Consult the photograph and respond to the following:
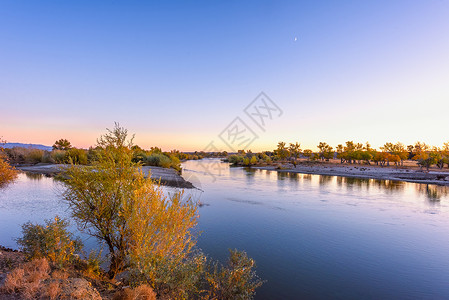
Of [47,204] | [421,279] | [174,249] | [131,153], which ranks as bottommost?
[421,279]

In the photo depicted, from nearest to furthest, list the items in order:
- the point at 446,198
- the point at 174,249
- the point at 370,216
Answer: the point at 174,249
the point at 370,216
the point at 446,198

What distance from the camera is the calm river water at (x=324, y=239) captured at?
10691mm

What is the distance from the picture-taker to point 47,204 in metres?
20.8

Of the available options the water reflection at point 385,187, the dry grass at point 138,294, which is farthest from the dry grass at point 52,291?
the water reflection at point 385,187

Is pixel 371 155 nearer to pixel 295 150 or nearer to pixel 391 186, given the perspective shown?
pixel 295 150

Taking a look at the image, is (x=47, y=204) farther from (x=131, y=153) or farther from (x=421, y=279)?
(x=421, y=279)

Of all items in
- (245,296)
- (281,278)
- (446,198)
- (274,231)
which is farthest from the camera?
(446,198)

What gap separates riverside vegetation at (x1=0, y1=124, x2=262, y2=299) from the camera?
6289 millimetres

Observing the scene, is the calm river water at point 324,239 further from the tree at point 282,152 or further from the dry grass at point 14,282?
the tree at point 282,152

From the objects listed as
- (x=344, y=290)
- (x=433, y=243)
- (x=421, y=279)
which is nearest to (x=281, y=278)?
(x=344, y=290)

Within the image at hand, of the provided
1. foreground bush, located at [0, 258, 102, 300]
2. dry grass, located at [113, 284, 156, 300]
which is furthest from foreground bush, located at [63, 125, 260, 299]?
foreground bush, located at [0, 258, 102, 300]

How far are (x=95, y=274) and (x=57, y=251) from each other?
1587 mm

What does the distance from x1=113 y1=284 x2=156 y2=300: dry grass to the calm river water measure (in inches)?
198

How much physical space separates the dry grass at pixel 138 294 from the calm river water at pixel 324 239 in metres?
5.03
